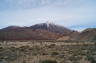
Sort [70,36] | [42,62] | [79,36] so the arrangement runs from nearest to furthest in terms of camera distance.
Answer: [42,62] → [79,36] → [70,36]

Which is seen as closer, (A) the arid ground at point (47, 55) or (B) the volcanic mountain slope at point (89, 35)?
(A) the arid ground at point (47, 55)

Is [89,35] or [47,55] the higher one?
[89,35]

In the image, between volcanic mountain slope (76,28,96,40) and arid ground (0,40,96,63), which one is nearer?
arid ground (0,40,96,63)

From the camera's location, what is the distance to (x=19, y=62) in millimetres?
21609

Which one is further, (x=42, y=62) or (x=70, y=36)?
(x=70, y=36)

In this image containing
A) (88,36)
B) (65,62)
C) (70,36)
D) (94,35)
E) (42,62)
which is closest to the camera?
(42,62)

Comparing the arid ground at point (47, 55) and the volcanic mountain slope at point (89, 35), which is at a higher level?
the volcanic mountain slope at point (89, 35)

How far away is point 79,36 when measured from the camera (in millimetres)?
173250

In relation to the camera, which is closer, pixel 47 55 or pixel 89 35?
pixel 47 55

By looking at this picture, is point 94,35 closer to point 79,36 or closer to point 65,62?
point 79,36

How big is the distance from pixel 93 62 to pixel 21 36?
180 metres

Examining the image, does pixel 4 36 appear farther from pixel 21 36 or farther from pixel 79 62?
pixel 79 62

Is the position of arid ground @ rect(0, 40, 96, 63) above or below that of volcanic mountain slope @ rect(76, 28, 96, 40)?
below

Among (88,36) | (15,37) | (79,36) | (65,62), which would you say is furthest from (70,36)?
(65,62)
